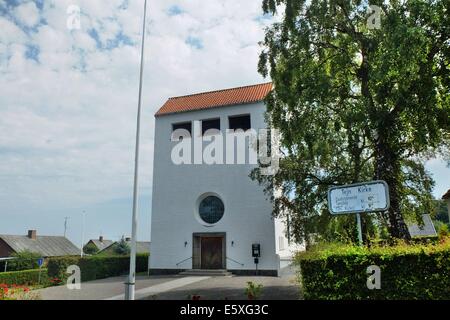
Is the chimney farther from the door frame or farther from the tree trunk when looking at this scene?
the tree trunk

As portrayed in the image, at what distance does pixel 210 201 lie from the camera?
24.6 meters

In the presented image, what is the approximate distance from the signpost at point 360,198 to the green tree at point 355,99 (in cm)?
280

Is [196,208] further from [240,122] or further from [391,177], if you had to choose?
[391,177]

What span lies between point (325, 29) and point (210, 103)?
11.6 m

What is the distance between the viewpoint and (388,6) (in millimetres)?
13461

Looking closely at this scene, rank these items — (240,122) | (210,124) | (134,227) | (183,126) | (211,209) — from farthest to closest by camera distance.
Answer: (183,126)
(210,124)
(240,122)
(211,209)
(134,227)

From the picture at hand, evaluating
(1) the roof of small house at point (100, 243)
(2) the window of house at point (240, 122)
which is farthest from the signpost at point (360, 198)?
(1) the roof of small house at point (100, 243)

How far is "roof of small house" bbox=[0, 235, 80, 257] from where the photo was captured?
157 feet

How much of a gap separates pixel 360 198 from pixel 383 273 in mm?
2561

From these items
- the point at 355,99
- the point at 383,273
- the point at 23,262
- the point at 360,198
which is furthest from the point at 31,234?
the point at 383,273

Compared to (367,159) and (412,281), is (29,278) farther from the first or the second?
(412,281)

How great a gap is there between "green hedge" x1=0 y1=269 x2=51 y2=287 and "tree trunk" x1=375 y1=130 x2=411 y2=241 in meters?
24.5

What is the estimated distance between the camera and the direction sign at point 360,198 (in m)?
10.8

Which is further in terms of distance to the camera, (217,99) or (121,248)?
(121,248)
